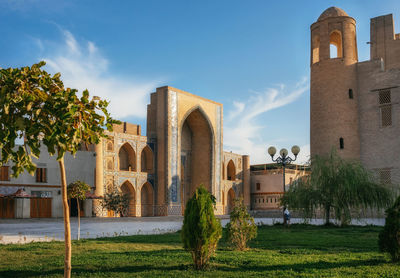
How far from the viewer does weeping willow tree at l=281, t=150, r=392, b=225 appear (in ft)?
54.6

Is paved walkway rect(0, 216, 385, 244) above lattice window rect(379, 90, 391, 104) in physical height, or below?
below

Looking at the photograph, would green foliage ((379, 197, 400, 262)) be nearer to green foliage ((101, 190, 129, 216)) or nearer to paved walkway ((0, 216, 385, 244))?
paved walkway ((0, 216, 385, 244))

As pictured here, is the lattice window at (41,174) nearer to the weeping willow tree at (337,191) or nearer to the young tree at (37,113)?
the weeping willow tree at (337,191)

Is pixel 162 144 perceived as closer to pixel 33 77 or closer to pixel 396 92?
pixel 396 92

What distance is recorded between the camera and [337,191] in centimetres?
1669

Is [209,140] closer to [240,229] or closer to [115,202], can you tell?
[115,202]

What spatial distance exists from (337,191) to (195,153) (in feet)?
76.6

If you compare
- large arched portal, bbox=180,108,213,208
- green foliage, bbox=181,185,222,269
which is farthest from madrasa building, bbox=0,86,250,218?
green foliage, bbox=181,185,222,269

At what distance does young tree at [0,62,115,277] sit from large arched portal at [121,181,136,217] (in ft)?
94.0

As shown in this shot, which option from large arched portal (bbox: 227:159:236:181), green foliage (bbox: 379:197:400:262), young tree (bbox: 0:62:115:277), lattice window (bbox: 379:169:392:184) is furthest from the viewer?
large arched portal (bbox: 227:159:236:181)

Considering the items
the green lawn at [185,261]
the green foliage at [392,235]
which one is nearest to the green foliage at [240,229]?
the green lawn at [185,261]

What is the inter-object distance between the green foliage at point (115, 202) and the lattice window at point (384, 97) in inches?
705

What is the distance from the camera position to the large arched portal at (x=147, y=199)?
114 ft

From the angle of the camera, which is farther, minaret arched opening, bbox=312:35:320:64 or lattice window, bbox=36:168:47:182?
minaret arched opening, bbox=312:35:320:64
